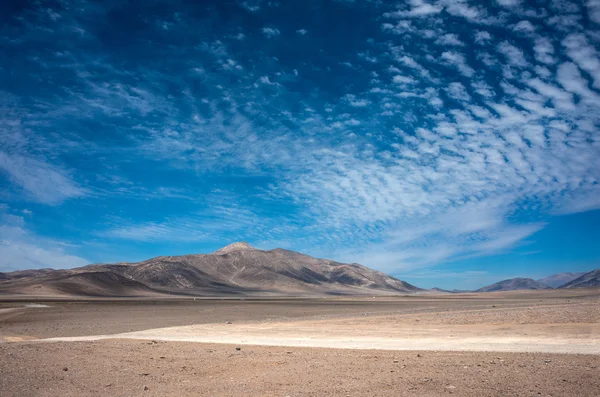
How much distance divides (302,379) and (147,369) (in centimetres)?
459

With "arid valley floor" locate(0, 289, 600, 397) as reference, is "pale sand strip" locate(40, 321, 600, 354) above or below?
above

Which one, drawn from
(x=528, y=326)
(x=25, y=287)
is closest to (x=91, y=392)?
(x=528, y=326)

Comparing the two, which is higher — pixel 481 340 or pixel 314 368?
pixel 481 340

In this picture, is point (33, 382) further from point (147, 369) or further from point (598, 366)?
point (598, 366)

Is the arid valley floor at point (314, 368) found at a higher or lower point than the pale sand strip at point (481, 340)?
lower

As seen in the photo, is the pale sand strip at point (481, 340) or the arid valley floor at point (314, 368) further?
the pale sand strip at point (481, 340)

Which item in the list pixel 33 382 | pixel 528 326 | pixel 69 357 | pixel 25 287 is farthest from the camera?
pixel 25 287

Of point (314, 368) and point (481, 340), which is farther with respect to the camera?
point (481, 340)

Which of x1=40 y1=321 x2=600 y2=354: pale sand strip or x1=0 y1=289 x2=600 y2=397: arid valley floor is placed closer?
x1=0 y1=289 x2=600 y2=397: arid valley floor

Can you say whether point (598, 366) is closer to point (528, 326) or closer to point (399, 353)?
point (399, 353)

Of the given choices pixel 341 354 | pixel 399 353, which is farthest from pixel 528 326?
pixel 341 354

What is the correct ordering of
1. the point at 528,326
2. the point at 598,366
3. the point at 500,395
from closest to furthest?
1. the point at 500,395
2. the point at 598,366
3. the point at 528,326

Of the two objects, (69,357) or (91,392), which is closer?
(91,392)

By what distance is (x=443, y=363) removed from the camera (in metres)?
12.0
